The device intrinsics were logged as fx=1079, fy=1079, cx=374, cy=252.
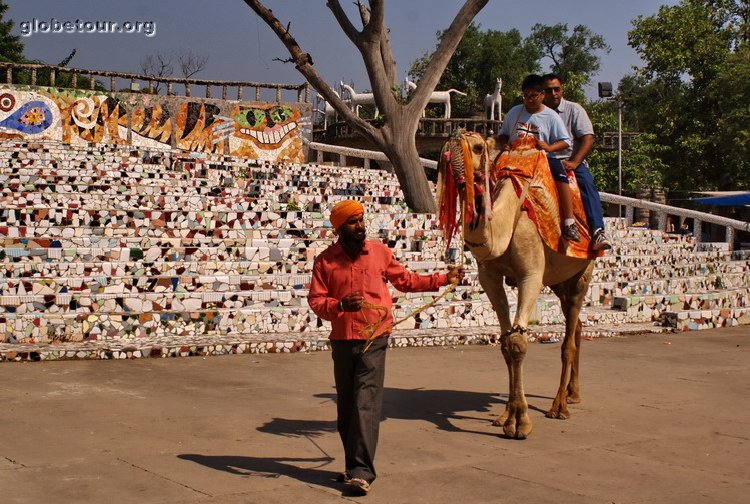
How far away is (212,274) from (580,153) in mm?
6256

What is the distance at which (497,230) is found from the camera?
822cm

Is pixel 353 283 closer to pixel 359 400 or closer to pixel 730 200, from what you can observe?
pixel 359 400

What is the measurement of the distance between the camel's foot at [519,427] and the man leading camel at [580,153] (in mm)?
1852

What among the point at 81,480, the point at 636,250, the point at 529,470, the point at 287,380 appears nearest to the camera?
the point at 81,480

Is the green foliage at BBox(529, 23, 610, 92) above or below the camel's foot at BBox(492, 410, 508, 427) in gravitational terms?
above

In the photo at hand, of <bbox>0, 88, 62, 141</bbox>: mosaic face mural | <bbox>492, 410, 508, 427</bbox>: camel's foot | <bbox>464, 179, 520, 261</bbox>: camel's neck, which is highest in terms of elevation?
<bbox>0, 88, 62, 141</bbox>: mosaic face mural

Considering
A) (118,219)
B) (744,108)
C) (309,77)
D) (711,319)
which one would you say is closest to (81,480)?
(118,219)

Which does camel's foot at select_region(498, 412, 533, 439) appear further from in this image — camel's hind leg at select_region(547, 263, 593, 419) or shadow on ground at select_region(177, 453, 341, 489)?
shadow on ground at select_region(177, 453, 341, 489)

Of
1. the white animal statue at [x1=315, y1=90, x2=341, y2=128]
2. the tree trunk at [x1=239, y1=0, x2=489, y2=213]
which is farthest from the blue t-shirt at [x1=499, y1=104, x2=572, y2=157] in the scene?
the white animal statue at [x1=315, y1=90, x2=341, y2=128]

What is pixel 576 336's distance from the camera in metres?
9.84

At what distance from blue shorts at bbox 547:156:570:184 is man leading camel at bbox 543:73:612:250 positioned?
15 cm

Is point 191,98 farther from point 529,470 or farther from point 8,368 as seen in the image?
point 529,470

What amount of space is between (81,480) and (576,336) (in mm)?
5027

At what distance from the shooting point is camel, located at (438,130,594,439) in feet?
26.4
